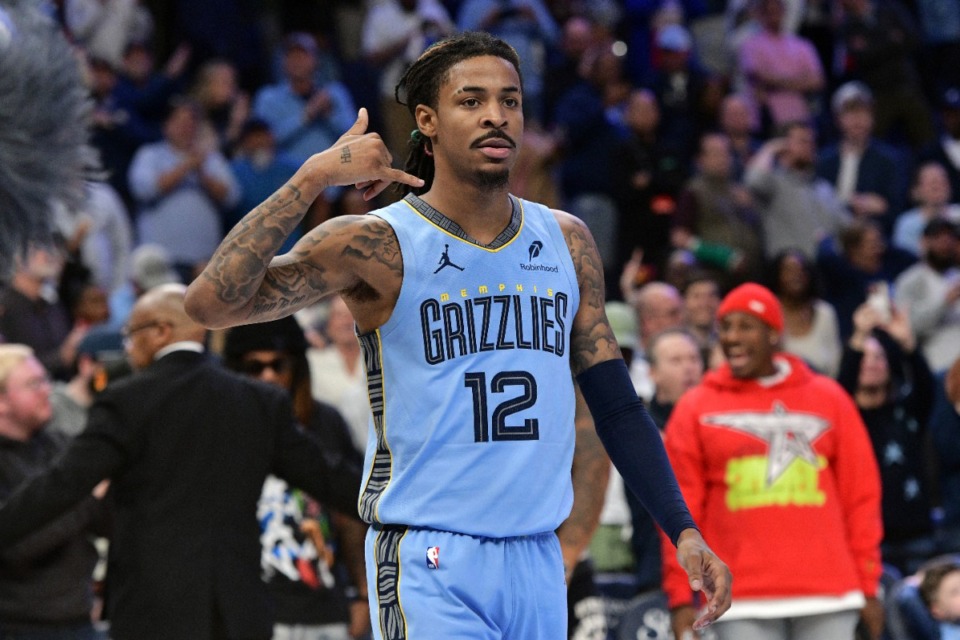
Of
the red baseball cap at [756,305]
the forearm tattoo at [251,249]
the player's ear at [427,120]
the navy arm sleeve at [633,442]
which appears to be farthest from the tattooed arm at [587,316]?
the red baseball cap at [756,305]

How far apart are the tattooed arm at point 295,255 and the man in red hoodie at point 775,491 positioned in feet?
10.5

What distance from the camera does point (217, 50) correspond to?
13430 mm

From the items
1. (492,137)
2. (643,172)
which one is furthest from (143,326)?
(643,172)

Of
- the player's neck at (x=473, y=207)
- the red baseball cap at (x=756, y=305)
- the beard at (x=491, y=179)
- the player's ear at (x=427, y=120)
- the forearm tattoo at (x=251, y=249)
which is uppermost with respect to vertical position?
the red baseball cap at (x=756, y=305)

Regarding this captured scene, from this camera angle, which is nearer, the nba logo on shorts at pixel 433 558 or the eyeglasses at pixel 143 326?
the nba logo on shorts at pixel 433 558

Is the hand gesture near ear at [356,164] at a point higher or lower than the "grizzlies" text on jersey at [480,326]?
higher

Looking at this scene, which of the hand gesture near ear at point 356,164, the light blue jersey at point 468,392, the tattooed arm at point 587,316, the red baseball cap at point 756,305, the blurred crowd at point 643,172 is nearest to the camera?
the hand gesture near ear at point 356,164

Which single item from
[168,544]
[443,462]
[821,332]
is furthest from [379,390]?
[821,332]

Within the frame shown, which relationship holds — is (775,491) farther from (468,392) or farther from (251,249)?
(251,249)

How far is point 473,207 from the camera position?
3873 millimetres

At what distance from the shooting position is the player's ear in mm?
3908

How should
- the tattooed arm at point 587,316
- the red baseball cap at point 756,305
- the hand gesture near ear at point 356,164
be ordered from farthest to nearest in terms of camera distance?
the red baseball cap at point 756,305 → the tattooed arm at point 587,316 → the hand gesture near ear at point 356,164

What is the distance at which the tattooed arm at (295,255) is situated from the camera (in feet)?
11.6

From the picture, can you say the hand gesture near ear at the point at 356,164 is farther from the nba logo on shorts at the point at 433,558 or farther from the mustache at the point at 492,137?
the nba logo on shorts at the point at 433,558
